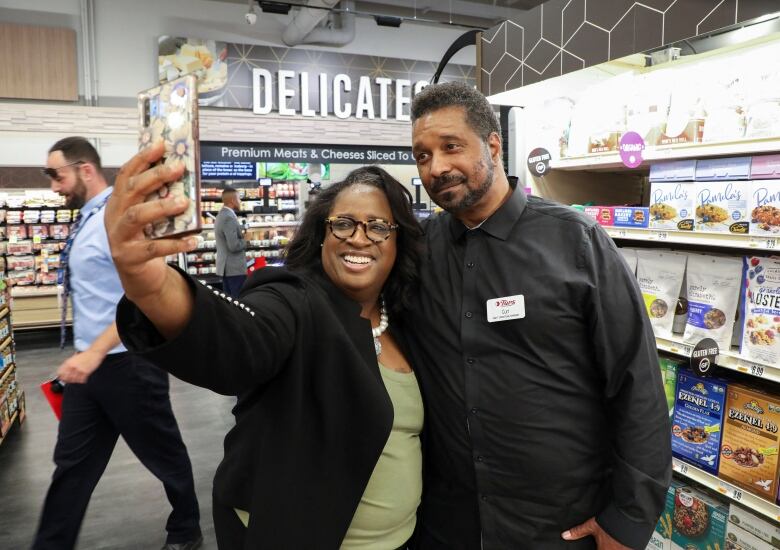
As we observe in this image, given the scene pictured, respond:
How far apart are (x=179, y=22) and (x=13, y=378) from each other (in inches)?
298

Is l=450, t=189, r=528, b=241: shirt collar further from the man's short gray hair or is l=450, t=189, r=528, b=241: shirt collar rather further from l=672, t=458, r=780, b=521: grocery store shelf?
l=672, t=458, r=780, b=521: grocery store shelf

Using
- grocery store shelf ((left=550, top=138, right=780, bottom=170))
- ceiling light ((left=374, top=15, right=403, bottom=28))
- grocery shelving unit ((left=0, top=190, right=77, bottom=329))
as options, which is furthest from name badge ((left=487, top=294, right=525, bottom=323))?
ceiling light ((left=374, top=15, right=403, bottom=28))

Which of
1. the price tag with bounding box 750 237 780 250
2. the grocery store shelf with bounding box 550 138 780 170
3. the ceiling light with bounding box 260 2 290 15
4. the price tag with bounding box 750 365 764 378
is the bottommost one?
the price tag with bounding box 750 365 764 378

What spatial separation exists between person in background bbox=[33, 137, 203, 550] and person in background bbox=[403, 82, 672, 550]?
5.62ft

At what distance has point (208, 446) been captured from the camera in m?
4.46

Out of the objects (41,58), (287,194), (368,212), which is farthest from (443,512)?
(41,58)

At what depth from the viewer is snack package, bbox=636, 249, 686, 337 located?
93.7 inches

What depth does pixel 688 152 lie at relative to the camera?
7.16ft

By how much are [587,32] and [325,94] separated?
28.9 feet

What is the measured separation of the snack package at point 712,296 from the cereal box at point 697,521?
0.69 m

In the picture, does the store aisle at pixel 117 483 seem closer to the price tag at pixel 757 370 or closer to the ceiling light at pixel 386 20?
the price tag at pixel 757 370

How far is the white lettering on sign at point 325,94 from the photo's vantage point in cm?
1049

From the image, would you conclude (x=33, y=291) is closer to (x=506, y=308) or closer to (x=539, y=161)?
(x=539, y=161)

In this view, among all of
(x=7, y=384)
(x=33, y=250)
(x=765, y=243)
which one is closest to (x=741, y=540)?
(x=765, y=243)
